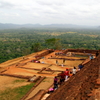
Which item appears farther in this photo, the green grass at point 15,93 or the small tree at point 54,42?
the small tree at point 54,42

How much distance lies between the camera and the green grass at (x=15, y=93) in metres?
8.83

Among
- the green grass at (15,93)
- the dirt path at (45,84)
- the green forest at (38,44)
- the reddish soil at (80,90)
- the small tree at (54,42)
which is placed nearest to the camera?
the reddish soil at (80,90)

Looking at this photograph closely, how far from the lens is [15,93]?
9.38 m

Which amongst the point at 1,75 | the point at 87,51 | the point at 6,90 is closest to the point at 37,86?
the point at 6,90

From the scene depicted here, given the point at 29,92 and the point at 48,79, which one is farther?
the point at 48,79

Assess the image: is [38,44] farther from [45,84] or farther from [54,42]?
[45,84]

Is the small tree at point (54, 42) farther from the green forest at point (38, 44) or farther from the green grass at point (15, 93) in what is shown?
the green grass at point (15, 93)

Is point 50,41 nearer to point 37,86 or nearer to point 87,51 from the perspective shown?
point 87,51

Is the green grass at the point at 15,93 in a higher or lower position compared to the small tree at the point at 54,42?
lower

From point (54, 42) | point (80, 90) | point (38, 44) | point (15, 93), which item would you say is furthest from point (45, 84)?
point (54, 42)

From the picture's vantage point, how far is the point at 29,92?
938 cm

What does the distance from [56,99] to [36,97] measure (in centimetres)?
261

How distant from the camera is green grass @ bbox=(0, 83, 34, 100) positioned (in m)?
8.83

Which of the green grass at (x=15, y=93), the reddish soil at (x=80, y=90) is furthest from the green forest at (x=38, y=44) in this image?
the reddish soil at (x=80, y=90)
